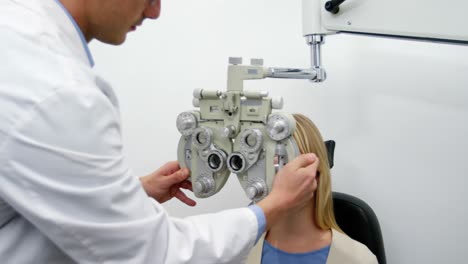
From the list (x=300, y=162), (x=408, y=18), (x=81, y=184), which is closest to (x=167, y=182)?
(x=300, y=162)

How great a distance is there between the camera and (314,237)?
4.05 feet

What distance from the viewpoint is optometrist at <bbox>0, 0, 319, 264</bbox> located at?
0.55m

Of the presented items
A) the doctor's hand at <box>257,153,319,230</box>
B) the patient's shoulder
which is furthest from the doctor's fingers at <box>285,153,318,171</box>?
the patient's shoulder

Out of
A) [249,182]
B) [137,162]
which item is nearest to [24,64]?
[249,182]

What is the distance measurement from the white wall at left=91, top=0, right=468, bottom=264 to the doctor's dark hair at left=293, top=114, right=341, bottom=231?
0.35 meters

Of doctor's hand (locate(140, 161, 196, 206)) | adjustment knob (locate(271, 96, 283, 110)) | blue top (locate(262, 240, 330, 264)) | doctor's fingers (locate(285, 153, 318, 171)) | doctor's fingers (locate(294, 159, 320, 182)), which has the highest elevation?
adjustment knob (locate(271, 96, 283, 110))

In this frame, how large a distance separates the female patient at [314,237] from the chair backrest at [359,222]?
11 centimetres

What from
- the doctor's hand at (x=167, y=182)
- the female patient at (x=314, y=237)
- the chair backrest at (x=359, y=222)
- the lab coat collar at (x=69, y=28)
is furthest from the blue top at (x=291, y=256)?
the lab coat collar at (x=69, y=28)

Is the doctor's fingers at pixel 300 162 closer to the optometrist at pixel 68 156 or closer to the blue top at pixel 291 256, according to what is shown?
the optometrist at pixel 68 156

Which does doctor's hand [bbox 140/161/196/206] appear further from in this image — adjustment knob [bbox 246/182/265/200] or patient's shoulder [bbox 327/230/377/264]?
patient's shoulder [bbox 327/230/377/264]

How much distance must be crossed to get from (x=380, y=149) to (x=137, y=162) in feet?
3.25

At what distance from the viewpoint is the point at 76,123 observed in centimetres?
56

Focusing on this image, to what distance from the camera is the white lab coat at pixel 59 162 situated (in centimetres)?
54

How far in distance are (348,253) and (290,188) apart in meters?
0.44
